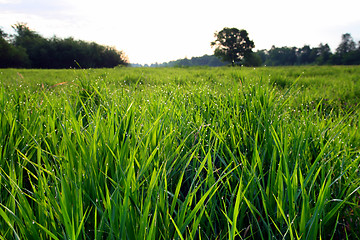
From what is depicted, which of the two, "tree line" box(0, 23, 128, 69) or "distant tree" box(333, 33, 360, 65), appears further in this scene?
"distant tree" box(333, 33, 360, 65)

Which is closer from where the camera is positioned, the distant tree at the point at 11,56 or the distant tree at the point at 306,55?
the distant tree at the point at 11,56

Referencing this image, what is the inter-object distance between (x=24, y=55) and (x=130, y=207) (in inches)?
1820

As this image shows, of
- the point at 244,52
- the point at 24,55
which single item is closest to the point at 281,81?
the point at 24,55

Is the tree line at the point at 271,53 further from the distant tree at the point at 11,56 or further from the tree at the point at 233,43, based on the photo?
the distant tree at the point at 11,56

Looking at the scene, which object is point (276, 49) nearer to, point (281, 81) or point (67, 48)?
point (67, 48)

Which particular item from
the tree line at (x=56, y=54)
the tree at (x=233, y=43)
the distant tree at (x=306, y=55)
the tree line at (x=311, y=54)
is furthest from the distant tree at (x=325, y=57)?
the tree line at (x=56, y=54)

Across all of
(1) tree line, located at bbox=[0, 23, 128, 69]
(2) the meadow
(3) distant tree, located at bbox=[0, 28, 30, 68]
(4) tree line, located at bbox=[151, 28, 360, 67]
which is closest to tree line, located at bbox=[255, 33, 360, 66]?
(4) tree line, located at bbox=[151, 28, 360, 67]

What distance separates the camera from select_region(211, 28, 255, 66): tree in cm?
5209

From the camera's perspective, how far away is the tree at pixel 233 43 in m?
52.1

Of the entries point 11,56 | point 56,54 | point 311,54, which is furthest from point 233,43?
point 311,54

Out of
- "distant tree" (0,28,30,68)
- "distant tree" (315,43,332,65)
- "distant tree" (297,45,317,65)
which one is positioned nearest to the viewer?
"distant tree" (0,28,30,68)

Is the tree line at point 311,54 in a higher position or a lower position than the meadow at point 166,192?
higher

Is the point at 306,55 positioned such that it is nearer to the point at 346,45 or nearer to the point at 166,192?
the point at 346,45

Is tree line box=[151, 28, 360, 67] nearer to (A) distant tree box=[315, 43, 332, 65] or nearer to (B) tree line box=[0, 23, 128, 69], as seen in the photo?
(A) distant tree box=[315, 43, 332, 65]
